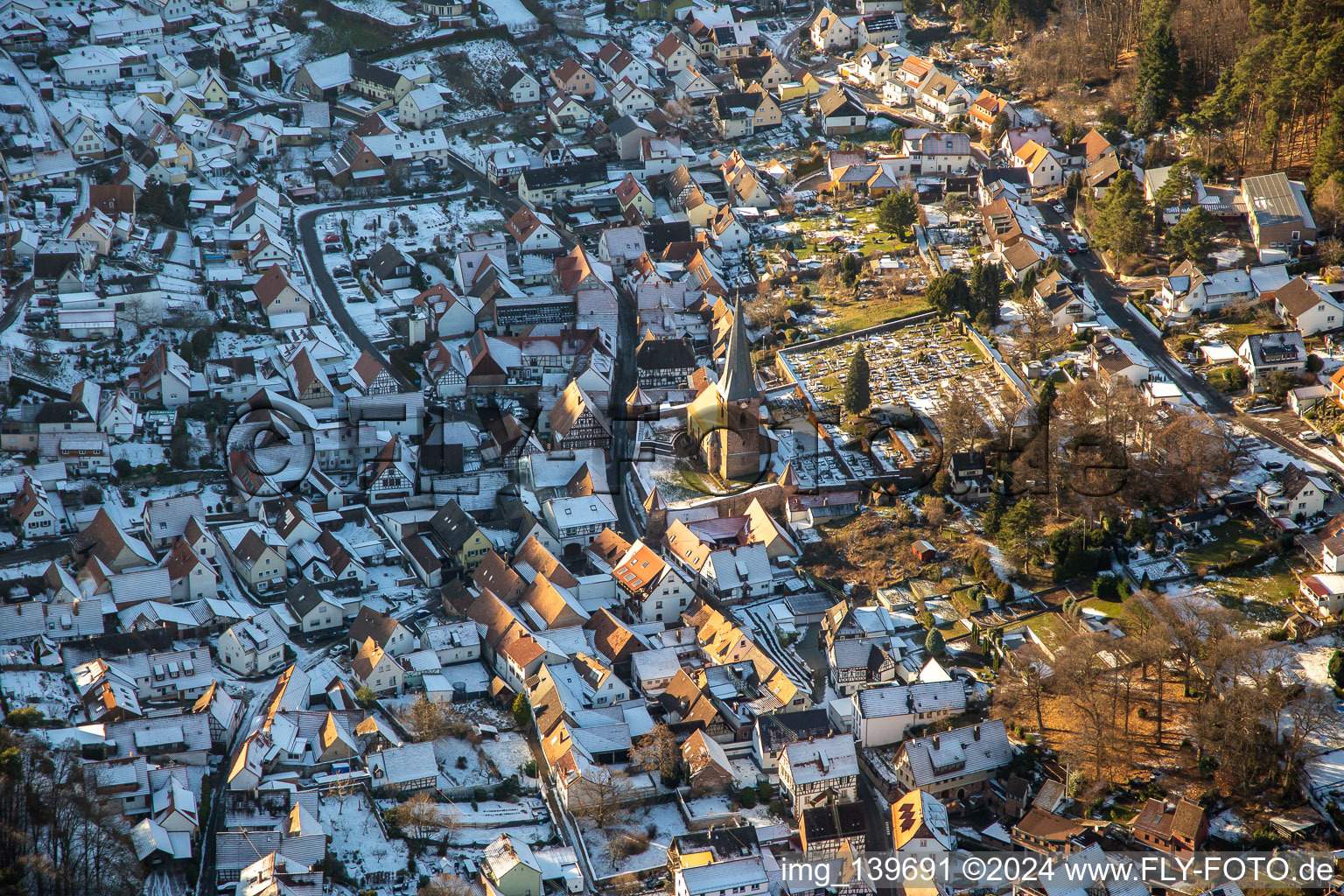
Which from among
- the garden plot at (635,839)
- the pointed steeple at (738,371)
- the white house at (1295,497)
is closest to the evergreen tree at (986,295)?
the pointed steeple at (738,371)

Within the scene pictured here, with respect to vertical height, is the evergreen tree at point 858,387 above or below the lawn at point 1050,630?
above

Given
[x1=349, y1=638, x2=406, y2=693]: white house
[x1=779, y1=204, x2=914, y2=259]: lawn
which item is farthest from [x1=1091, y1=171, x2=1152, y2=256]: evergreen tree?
[x1=349, y1=638, x2=406, y2=693]: white house

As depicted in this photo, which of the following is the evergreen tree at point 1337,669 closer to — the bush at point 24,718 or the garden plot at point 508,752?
the garden plot at point 508,752

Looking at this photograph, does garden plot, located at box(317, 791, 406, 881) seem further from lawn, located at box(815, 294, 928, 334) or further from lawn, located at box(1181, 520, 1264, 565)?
lawn, located at box(815, 294, 928, 334)

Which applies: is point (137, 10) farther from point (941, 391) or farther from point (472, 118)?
point (941, 391)

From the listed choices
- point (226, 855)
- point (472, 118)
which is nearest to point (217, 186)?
point (472, 118)
